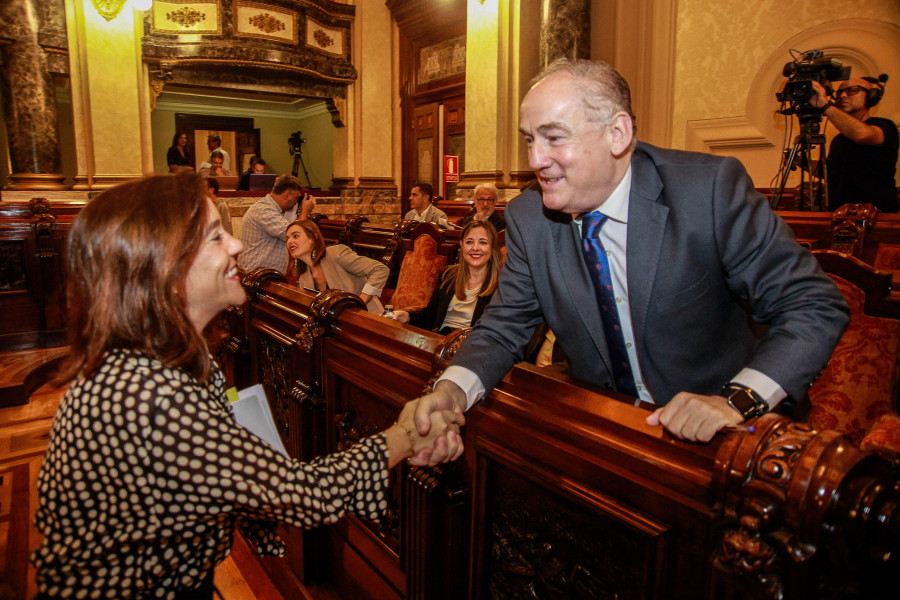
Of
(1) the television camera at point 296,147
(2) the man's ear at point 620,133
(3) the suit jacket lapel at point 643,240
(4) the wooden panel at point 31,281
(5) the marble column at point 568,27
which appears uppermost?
(5) the marble column at point 568,27

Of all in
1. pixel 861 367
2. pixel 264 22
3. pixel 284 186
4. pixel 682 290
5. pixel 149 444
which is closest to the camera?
pixel 149 444

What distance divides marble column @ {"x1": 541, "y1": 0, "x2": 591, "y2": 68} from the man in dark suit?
503 cm

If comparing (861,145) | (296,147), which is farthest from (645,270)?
(296,147)

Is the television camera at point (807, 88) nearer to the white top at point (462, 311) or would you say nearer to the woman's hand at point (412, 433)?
the white top at point (462, 311)

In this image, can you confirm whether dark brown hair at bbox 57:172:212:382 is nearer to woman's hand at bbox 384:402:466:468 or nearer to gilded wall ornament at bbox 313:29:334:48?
woman's hand at bbox 384:402:466:468

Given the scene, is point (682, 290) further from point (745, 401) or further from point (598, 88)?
point (598, 88)

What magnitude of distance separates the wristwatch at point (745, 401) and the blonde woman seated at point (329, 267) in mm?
3008

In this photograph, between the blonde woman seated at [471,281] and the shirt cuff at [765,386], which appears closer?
the shirt cuff at [765,386]

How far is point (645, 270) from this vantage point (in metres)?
1.34

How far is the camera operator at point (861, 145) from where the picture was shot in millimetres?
3381

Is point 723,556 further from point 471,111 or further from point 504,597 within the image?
point 471,111

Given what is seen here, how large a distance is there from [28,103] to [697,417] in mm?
8247

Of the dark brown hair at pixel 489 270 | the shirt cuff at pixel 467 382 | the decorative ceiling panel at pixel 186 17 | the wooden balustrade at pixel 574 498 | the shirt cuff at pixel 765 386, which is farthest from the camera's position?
the decorative ceiling panel at pixel 186 17

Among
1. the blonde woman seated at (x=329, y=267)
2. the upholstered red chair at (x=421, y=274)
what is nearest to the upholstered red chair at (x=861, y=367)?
the upholstered red chair at (x=421, y=274)
